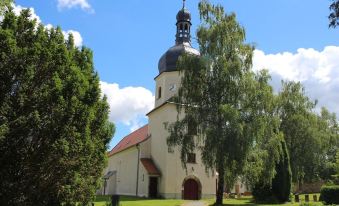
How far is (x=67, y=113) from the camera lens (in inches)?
579

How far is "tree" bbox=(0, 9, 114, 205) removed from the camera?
14.1m

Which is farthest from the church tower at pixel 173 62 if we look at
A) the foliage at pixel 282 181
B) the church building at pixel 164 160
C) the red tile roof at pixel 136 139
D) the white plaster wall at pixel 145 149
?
the foliage at pixel 282 181

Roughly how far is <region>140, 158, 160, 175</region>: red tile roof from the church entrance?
2.74ft

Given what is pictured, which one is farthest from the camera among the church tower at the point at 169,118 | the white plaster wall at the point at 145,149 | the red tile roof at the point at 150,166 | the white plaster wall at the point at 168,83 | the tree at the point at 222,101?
the white plaster wall at the point at 145,149

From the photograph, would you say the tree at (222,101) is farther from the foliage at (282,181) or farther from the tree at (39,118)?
the tree at (39,118)

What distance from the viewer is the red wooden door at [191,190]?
4000 centimetres

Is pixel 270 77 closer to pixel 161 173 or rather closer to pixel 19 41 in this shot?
pixel 161 173

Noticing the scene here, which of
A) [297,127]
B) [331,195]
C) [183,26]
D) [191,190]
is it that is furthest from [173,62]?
[331,195]

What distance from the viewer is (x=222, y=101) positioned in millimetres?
28625

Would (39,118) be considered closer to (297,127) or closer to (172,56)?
(172,56)

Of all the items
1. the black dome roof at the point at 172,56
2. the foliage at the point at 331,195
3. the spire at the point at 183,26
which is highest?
A: the spire at the point at 183,26

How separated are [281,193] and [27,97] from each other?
22.8m

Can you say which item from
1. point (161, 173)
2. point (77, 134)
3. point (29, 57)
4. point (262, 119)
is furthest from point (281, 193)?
point (29, 57)

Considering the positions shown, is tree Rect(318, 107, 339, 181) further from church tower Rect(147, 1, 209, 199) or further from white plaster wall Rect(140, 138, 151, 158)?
white plaster wall Rect(140, 138, 151, 158)
